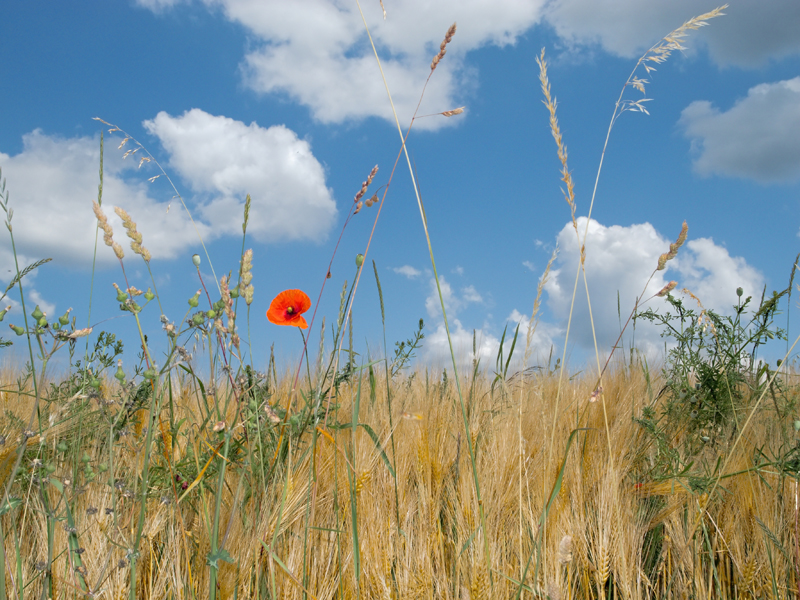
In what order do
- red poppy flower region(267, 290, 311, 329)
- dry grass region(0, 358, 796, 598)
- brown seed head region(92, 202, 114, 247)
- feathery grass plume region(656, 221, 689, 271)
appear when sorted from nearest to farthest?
1. brown seed head region(92, 202, 114, 247)
2. dry grass region(0, 358, 796, 598)
3. feathery grass plume region(656, 221, 689, 271)
4. red poppy flower region(267, 290, 311, 329)

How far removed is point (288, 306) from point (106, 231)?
1177 mm

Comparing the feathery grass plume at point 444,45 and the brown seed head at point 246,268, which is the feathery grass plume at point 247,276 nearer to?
the brown seed head at point 246,268

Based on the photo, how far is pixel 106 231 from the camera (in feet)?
3.10

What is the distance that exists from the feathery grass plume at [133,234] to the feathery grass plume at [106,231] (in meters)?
0.03

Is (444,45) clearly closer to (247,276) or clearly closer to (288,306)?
(247,276)

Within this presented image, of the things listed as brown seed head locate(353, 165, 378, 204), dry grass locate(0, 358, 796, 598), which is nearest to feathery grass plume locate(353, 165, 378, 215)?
brown seed head locate(353, 165, 378, 204)

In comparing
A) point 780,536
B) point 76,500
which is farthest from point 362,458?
point 780,536

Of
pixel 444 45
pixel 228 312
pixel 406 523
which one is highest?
pixel 444 45

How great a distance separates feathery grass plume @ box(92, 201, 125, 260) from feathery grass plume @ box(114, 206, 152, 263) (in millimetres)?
26

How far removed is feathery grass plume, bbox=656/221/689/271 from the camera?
4.51ft

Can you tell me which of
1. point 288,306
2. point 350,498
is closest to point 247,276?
point 350,498

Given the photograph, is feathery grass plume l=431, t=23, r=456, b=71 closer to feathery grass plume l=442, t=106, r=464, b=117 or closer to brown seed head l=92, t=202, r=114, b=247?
feathery grass plume l=442, t=106, r=464, b=117

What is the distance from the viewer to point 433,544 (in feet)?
4.63

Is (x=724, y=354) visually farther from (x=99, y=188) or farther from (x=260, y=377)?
(x=99, y=188)
